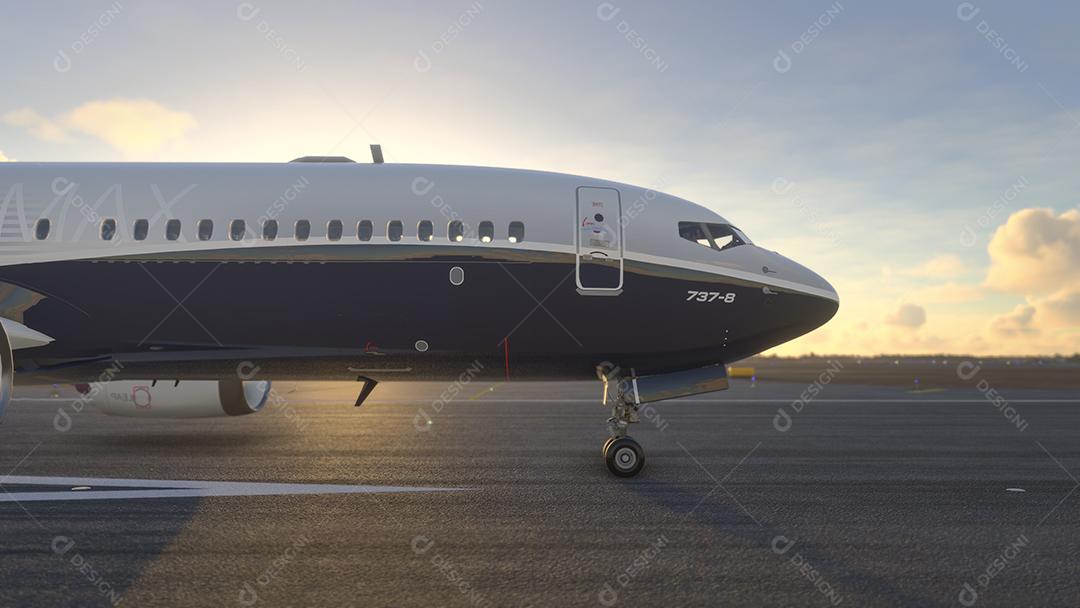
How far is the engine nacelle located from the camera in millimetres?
12781

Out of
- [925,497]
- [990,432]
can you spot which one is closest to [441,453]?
[925,497]

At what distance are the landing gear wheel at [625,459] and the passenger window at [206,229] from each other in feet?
22.2

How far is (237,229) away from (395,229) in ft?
7.88

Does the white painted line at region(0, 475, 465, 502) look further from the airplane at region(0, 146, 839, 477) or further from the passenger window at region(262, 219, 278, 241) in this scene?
the passenger window at region(262, 219, 278, 241)

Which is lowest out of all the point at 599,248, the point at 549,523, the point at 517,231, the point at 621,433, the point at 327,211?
the point at 549,523

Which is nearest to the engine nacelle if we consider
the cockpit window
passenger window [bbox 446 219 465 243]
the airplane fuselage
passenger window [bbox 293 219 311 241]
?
the airplane fuselage

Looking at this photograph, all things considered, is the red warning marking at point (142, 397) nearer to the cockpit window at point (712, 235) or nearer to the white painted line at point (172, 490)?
the white painted line at point (172, 490)

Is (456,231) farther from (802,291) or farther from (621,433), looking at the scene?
(802,291)

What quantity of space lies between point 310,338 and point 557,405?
523 inches

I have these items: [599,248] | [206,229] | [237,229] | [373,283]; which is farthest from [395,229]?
[599,248]

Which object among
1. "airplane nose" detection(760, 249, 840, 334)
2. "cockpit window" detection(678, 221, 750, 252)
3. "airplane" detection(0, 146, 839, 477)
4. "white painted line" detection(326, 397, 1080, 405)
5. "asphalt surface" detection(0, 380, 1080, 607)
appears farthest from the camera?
"white painted line" detection(326, 397, 1080, 405)

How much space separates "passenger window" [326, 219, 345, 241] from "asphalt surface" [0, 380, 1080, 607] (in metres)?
3.46

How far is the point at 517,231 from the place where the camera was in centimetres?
1002

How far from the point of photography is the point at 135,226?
10.1m
